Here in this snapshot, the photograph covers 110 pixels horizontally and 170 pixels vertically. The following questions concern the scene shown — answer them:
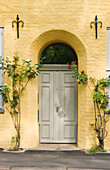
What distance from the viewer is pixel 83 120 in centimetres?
732

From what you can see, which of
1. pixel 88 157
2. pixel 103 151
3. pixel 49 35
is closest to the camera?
pixel 88 157

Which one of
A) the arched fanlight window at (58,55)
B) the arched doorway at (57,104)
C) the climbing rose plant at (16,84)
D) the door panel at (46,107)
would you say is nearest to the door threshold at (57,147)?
the arched doorway at (57,104)

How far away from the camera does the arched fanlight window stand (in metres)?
7.92

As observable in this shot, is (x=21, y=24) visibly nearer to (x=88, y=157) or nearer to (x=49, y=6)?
(x=49, y=6)

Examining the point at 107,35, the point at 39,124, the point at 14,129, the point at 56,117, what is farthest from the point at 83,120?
the point at 107,35

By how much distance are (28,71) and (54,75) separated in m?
0.94

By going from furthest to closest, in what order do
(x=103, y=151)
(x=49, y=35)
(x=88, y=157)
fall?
1. (x=49, y=35)
2. (x=103, y=151)
3. (x=88, y=157)

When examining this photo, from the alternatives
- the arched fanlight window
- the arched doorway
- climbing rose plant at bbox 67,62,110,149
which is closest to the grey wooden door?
the arched doorway

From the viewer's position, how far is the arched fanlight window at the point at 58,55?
7.92 m

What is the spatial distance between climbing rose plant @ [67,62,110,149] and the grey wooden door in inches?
26.3

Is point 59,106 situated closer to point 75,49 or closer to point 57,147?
point 57,147

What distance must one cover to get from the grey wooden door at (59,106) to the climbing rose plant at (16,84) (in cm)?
68

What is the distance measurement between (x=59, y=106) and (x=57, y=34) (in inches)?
85.2

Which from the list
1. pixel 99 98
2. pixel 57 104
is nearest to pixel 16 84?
pixel 57 104
